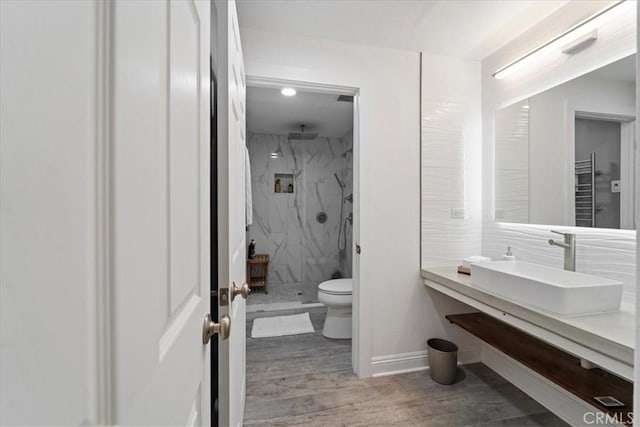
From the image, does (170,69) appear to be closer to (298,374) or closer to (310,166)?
(298,374)

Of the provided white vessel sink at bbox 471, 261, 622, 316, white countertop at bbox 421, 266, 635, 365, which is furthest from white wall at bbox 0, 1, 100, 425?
white vessel sink at bbox 471, 261, 622, 316

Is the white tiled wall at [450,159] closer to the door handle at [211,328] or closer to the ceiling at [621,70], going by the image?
the ceiling at [621,70]

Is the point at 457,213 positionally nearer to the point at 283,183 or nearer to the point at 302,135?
the point at 302,135

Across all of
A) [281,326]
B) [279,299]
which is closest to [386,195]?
[281,326]

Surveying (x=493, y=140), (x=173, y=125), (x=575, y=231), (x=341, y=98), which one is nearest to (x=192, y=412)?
(x=173, y=125)

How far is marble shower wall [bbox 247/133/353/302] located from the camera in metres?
4.32

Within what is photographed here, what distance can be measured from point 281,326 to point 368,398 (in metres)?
1.25

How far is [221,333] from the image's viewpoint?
729 millimetres

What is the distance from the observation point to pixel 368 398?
1753 millimetres

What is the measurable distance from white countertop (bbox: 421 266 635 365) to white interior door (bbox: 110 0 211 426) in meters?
1.32

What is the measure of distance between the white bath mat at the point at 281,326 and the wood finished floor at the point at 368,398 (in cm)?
38

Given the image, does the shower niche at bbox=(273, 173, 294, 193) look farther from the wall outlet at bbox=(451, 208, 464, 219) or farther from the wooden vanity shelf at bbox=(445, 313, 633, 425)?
the wooden vanity shelf at bbox=(445, 313, 633, 425)

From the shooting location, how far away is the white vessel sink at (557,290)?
1.16 meters

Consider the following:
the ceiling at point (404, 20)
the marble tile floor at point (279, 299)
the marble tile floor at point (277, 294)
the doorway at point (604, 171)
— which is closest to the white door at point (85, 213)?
the ceiling at point (404, 20)
